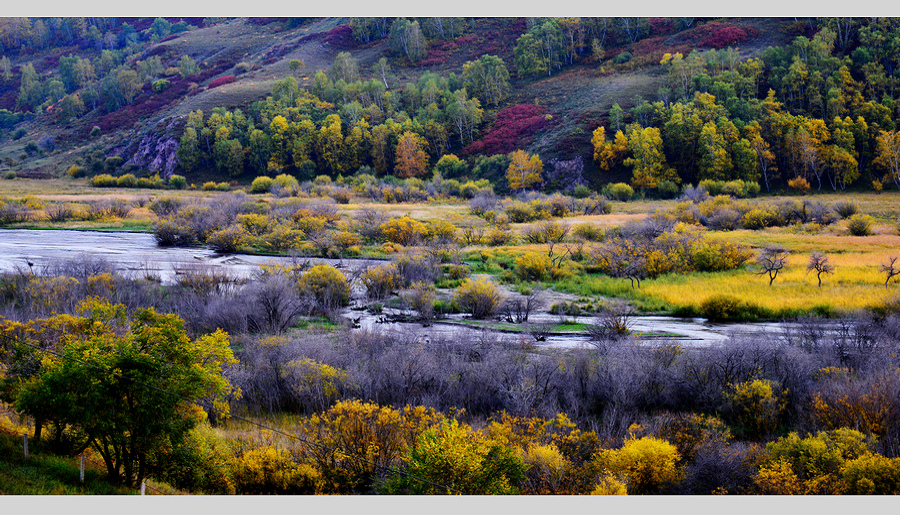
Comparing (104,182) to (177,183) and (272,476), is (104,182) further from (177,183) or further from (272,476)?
(272,476)

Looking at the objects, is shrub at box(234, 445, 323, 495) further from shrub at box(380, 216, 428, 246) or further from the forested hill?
the forested hill

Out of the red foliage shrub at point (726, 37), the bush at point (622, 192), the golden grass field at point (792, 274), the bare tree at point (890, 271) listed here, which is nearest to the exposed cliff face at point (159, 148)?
the golden grass field at point (792, 274)

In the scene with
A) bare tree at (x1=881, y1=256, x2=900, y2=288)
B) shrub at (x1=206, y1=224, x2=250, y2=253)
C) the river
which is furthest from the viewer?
shrub at (x1=206, y1=224, x2=250, y2=253)

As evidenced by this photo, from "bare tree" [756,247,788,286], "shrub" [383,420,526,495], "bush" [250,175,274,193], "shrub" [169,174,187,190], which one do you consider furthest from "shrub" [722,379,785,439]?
"shrub" [169,174,187,190]

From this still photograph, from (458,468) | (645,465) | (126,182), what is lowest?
(645,465)

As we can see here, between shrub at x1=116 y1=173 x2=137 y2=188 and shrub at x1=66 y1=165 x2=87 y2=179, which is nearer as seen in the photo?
shrub at x1=116 y1=173 x2=137 y2=188

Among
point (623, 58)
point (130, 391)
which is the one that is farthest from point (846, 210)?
point (623, 58)
